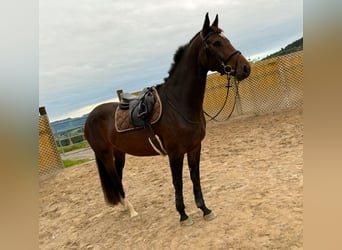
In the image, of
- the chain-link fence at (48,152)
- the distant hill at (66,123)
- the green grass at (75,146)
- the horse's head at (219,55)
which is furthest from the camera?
the green grass at (75,146)

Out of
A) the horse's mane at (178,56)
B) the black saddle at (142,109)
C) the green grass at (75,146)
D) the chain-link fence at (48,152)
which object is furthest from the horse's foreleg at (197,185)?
the green grass at (75,146)

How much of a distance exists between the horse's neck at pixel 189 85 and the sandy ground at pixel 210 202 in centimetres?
71

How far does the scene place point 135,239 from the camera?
1.83 metres

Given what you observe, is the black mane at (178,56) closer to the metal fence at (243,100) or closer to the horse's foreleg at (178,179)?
the horse's foreleg at (178,179)

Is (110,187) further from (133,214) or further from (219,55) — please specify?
(219,55)

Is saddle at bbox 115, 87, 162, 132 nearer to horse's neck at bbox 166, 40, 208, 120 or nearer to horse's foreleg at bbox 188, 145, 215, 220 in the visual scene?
horse's neck at bbox 166, 40, 208, 120

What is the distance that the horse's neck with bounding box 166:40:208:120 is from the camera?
168cm

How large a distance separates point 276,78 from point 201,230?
2579mm

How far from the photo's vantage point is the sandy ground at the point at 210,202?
1.55 meters

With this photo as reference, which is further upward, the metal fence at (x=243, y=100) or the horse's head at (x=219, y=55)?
the horse's head at (x=219, y=55)

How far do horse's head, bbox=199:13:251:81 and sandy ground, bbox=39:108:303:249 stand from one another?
82 centimetres

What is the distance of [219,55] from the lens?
152 cm

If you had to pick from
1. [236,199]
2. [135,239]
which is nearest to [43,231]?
[135,239]
